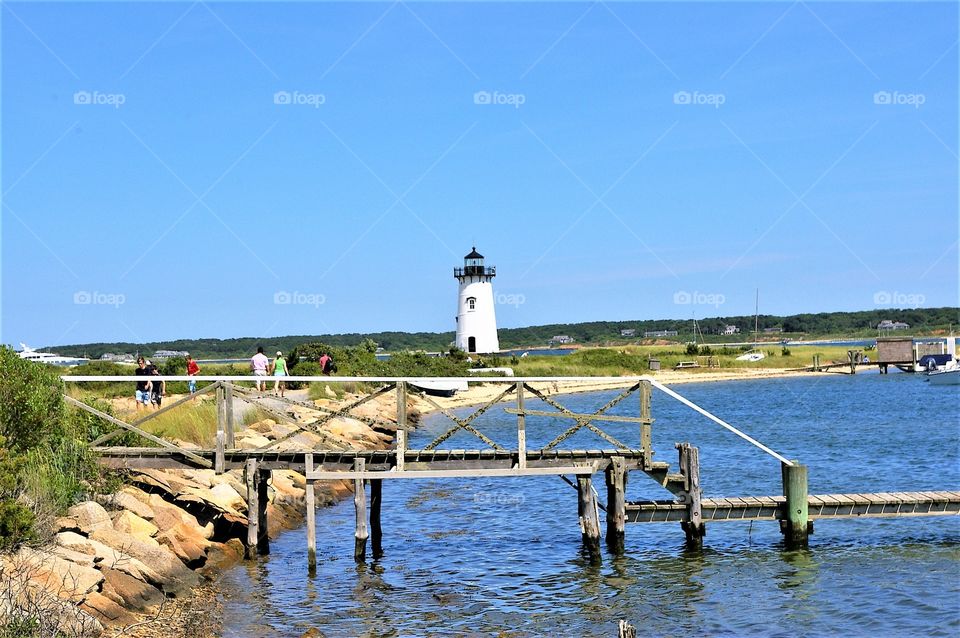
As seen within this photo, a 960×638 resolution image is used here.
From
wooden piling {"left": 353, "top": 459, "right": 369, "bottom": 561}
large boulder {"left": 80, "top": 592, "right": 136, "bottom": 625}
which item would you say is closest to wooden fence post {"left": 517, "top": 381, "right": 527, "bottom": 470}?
wooden piling {"left": 353, "top": 459, "right": 369, "bottom": 561}

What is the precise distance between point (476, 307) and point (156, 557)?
70428 mm

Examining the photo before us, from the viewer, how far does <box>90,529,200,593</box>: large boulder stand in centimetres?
1284

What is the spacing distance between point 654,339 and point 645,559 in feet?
480

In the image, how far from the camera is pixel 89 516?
1321 cm

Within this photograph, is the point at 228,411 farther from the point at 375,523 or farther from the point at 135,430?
the point at 375,523

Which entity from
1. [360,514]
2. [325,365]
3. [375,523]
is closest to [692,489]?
[360,514]

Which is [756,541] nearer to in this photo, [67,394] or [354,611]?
[354,611]

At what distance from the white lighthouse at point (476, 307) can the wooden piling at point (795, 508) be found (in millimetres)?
66750

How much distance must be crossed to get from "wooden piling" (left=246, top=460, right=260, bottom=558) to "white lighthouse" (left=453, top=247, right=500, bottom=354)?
6727 centimetres

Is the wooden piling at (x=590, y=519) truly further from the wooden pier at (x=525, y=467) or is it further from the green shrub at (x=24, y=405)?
the green shrub at (x=24, y=405)

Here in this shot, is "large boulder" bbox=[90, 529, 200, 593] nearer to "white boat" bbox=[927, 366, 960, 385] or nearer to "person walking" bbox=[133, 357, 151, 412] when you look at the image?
"person walking" bbox=[133, 357, 151, 412]

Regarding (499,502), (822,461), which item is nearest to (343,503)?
(499,502)

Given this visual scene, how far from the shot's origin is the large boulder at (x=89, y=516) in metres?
13.0

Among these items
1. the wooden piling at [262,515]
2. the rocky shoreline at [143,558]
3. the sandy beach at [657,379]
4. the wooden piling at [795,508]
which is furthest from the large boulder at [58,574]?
the sandy beach at [657,379]
